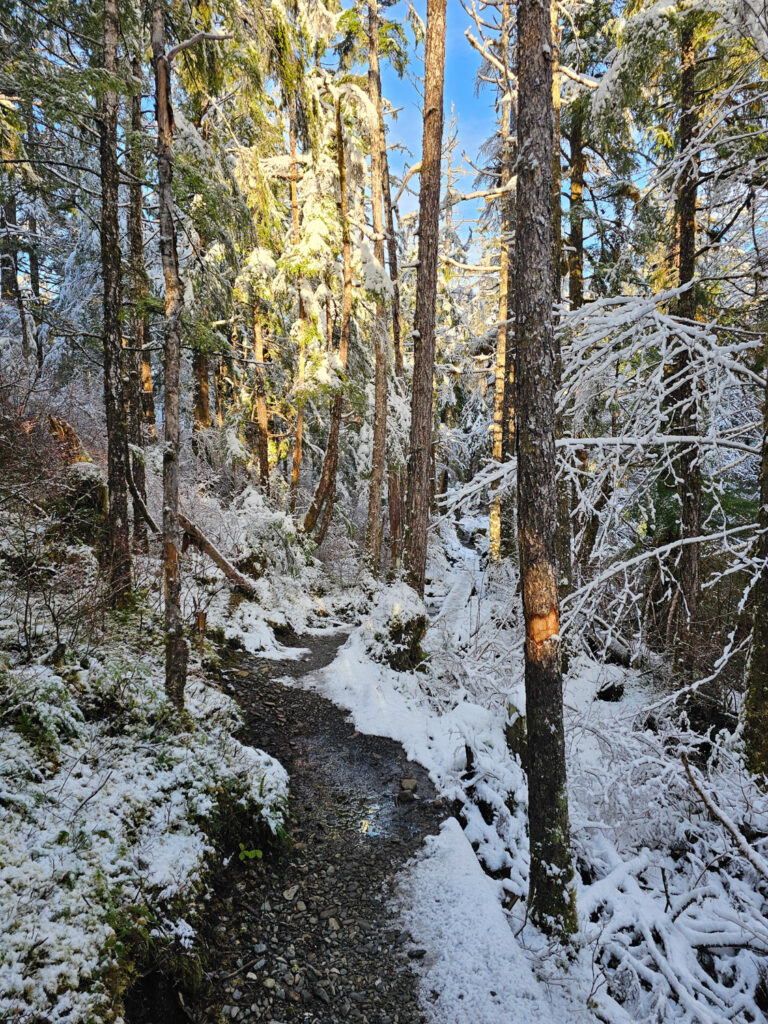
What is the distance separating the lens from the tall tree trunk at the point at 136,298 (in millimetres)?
6541

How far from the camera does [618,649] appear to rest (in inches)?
358

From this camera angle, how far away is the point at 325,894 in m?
4.09

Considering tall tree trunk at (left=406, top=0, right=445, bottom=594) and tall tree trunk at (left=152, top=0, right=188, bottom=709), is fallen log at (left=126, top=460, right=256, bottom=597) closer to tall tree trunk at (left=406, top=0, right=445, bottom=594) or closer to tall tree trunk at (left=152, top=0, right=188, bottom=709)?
tall tree trunk at (left=406, top=0, right=445, bottom=594)

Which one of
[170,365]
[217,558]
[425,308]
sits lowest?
[217,558]

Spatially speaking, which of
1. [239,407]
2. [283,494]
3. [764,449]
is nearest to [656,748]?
[764,449]

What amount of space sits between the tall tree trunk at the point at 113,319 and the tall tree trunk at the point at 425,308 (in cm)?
456

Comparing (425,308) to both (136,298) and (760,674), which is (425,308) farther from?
(760,674)

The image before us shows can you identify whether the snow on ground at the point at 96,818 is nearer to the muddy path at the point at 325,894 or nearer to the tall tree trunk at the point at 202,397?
the muddy path at the point at 325,894

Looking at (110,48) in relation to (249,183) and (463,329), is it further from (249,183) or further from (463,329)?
(463,329)

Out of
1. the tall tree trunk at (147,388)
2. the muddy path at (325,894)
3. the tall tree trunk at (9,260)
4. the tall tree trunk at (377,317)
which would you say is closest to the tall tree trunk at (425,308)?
the tall tree trunk at (377,317)

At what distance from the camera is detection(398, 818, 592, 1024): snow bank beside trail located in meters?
3.20

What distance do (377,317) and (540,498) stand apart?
857 centimetres

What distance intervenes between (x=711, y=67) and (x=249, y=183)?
8.71m

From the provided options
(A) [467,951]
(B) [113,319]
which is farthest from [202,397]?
(A) [467,951]
